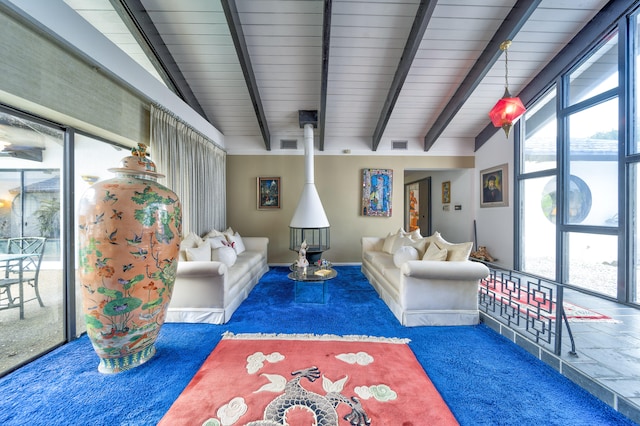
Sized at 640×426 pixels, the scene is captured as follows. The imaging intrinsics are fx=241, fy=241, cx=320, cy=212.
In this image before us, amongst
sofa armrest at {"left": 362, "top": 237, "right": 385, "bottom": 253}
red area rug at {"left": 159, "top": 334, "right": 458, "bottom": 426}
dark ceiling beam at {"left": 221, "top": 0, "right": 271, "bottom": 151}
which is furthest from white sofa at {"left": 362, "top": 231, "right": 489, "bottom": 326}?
dark ceiling beam at {"left": 221, "top": 0, "right": 271, "bottom": 151}

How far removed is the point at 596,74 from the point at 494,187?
80.3 inches

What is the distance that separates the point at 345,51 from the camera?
3176mm

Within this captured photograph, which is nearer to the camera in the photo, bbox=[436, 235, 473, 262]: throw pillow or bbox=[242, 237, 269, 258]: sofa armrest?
bbox=[436, 235, 473, 262]: throw pillow

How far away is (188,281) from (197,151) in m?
2.23

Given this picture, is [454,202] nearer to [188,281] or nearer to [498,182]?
[498,182]

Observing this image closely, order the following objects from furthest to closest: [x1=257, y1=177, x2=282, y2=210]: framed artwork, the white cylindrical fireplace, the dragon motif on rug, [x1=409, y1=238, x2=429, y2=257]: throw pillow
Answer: [x1=257, y1=177, x2=282, y2=210]: framed artwork
the white cylindrical fireplace
[x1=409, y1=238, x2=429, y2=257]: throw pillow
the dragon motif on rug

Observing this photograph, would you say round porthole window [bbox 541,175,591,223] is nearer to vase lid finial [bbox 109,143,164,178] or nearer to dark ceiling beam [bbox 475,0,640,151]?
dark ceiling beam [bbox 475,0,640,151]

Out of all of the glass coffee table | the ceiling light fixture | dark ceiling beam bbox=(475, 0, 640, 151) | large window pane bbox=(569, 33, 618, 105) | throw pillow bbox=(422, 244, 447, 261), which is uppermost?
dark ceiling beam bbox=(475, 0, 640, 151)

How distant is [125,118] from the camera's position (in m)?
2.50

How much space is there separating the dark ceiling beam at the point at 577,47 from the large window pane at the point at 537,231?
137cm

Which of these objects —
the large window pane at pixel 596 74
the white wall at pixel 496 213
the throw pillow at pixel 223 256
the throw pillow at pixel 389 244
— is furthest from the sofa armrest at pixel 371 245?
the large window pane at pixel 596 74

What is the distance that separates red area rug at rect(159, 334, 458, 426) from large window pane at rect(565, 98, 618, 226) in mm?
3191

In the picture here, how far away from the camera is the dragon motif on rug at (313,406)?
1.34 m

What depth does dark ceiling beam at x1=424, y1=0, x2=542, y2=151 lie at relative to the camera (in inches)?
101
